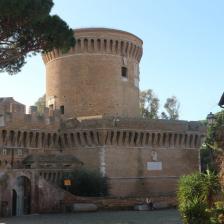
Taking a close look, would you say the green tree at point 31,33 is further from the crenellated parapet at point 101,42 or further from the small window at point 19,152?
the crenellated parapet at point 101,42

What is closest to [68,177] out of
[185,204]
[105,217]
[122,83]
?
[105,217]

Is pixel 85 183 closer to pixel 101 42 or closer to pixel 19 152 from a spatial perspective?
pixel 19 152

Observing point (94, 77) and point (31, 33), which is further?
point (94, 77)

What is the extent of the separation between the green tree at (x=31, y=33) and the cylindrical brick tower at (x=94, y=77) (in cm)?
1108

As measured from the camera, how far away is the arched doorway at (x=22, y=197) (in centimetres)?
2497

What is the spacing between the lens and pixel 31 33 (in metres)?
18.6

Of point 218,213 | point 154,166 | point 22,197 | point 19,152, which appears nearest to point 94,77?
point 154,166

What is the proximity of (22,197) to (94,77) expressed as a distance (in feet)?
30.5

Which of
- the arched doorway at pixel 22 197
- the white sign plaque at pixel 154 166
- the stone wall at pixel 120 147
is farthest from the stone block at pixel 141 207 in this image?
the arched doorway at pixel 22 197

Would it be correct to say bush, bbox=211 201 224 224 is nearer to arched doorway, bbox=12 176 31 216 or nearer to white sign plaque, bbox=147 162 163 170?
arched doorway, bbox=12 176 31 216

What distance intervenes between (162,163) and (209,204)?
559 inches

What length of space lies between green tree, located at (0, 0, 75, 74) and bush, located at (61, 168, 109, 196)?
8534 millimetres

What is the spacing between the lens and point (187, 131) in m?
30.5

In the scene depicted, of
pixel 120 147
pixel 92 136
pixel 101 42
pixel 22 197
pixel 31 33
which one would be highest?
pixel 101 42
